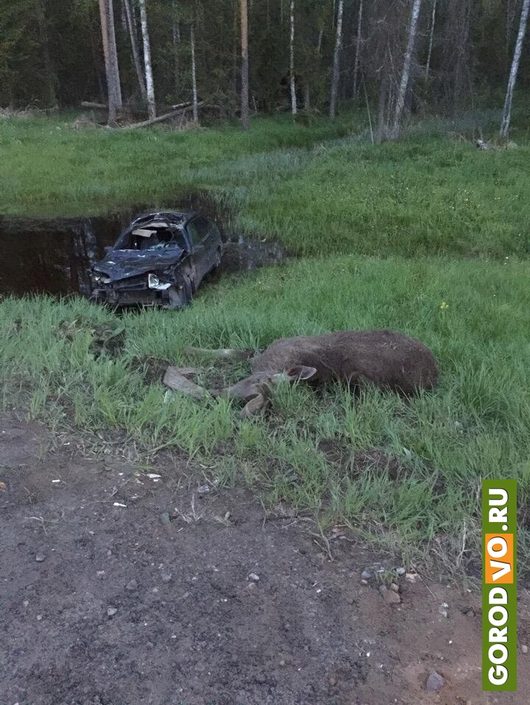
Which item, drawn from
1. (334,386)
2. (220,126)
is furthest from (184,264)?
(220,126)

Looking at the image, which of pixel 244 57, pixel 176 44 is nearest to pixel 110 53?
pixel 176 44

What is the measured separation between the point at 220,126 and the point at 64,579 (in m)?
31.2

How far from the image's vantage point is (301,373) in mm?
5273

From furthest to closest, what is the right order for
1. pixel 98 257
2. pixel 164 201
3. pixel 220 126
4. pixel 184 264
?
pixel 220 126, pixel 164 201, pixel 98 257, pixel 184 264

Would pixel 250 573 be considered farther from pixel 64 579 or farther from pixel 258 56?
pixel 258 56

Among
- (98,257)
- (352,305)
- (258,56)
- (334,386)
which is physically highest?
(258,56)

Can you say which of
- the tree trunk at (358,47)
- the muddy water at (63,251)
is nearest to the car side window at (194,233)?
the muddy water at (63,251)

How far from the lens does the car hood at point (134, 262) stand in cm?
1028

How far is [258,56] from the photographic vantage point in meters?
35.7

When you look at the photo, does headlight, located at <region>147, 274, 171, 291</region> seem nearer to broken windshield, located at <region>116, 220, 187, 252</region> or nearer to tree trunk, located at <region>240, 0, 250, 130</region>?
broken windshield, located at <region>116, 220, 187, 252</region>

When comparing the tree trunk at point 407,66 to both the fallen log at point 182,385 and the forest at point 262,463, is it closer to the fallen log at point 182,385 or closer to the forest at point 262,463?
the forest at point 262,463

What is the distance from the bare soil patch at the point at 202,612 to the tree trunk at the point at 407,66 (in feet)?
78.2

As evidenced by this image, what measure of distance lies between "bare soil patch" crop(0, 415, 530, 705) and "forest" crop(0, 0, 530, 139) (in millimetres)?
27330

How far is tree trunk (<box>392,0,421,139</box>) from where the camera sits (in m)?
23.3
